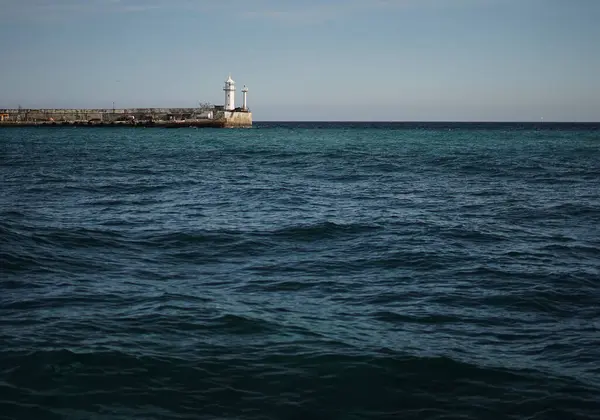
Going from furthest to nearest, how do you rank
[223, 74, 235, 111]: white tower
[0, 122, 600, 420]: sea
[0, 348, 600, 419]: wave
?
[223, 74, 235, 111]: white tower → [0, 122, 600, 420]: sea → [0, 348, 600, 419]: wave

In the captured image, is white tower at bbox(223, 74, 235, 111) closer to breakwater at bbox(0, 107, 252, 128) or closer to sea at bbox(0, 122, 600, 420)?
breakwater at bbox(0, 107, 252, 128)

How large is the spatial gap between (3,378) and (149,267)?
17.9ft

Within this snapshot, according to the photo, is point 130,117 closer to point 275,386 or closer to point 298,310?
point 298,310

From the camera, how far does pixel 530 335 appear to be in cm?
869

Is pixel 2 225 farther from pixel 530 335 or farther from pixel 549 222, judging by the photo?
pixel 549 222

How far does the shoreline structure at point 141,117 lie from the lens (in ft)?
422

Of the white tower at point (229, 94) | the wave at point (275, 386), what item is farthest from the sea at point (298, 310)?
the white tower at point (229, 94)

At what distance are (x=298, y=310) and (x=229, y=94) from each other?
12096cm

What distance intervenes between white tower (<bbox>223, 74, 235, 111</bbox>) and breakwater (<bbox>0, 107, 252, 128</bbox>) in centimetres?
130

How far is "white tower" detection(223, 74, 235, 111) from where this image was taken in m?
124

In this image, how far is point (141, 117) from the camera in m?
138

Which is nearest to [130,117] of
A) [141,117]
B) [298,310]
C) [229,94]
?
[141,117]

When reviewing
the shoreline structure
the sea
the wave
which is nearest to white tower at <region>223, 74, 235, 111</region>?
the shoreline structure

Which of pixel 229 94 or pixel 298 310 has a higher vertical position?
pixel 229 94
